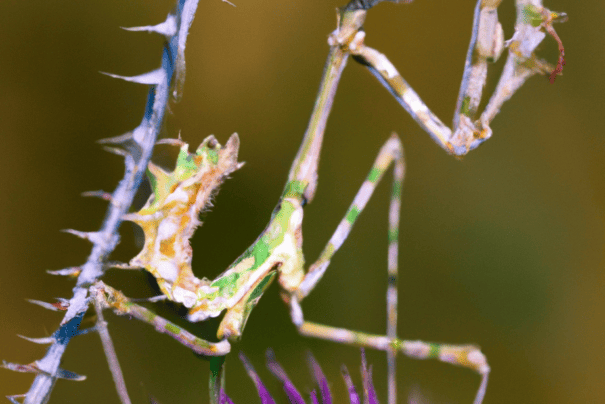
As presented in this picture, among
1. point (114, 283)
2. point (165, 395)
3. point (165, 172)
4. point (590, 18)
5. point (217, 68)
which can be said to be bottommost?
point (165, 395)

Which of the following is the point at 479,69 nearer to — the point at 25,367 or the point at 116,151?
the point at 116,151

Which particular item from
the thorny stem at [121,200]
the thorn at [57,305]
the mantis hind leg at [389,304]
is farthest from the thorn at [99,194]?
the mantis hind leg at [389,304]

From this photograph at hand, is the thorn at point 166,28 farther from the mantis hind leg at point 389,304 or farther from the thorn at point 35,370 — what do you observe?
the thorn at point 35,370

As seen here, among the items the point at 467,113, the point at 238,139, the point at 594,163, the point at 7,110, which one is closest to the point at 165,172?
the point at 238,139

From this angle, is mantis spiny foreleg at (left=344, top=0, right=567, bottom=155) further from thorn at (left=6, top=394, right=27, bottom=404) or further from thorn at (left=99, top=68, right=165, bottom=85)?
thorn at (left=6, top=394, right=27, bottom=404)

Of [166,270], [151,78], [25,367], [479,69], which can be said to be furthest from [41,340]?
[479,69]

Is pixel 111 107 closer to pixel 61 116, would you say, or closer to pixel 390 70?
pixel 61 116

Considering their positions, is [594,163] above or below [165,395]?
above
